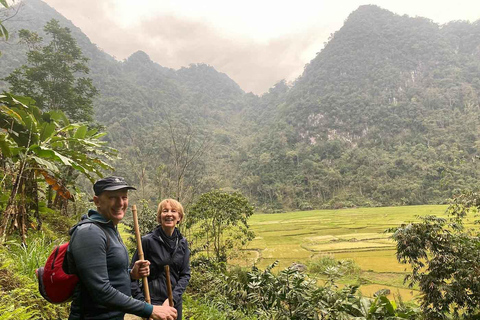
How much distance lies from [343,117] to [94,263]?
78230 millimetres

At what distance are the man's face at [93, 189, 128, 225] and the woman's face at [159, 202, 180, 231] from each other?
0.75m

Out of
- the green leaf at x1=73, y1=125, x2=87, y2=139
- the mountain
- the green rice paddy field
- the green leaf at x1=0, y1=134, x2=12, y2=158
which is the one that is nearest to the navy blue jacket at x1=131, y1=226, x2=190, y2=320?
the green leaf at x1=0, y1=134, x2=12, y2=158

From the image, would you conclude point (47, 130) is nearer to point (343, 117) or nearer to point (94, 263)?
point (94, 263)

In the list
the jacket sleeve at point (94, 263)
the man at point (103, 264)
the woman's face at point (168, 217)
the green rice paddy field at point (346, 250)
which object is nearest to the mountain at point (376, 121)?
the green rice paddy field at point (346, 250)

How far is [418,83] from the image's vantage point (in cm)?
7938

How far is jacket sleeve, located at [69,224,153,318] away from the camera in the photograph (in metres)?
1.07

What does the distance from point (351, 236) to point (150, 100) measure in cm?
6897

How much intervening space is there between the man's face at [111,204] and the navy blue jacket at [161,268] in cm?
80

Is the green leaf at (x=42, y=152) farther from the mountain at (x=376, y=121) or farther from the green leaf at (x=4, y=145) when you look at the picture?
the mountain at (x=376, y=121)

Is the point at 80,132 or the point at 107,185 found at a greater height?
the point at 80,132

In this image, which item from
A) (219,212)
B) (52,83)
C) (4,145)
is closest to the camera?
(4,145)

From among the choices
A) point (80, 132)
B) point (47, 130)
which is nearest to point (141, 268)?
point (47, 130)

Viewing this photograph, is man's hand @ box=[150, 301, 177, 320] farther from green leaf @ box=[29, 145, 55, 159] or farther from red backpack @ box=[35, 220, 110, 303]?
green leaf @ box=[29, 145, 55, 159]

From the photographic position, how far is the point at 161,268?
200cm
